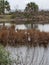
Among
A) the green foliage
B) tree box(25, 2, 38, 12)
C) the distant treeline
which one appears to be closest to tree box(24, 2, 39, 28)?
tree box(25, 2, 38, 12)

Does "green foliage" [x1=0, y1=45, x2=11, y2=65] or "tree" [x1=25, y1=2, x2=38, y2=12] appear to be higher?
"green foliage" [x1=0, y1=45, x2=11, y2=65]

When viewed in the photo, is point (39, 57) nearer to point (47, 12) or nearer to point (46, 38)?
point (46, 38)

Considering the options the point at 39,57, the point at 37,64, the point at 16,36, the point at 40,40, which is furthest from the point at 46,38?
the point at 37,64

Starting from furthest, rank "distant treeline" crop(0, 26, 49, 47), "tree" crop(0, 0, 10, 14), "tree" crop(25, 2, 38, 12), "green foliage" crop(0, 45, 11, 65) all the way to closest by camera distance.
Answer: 1. "tree" crop(25, 2, 38, 12)
2. "tree" crop(0, 0, 10, 14)
3. "distant treeline" crop(0, 26, 49, 47)
4. "green foliage" crop(0, 45, 11, 65)

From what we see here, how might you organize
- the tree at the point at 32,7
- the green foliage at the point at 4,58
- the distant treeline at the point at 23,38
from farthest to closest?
the tree at the point at 32,7 < the distant treeline at the point at 23,38 < the green foliage at the point at 4,58

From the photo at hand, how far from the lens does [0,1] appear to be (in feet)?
107

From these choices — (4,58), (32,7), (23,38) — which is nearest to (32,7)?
(32,7)

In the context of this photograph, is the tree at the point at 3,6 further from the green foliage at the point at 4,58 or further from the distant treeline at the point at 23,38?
the green foliage at the point at 4,58

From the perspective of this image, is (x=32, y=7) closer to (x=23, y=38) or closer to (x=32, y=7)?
(x=32, y=7)

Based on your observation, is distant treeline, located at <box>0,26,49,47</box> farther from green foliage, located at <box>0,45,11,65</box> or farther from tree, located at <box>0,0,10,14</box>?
tree, located at <box>0,0,10,14</box>

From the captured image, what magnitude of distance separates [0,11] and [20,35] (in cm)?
2041

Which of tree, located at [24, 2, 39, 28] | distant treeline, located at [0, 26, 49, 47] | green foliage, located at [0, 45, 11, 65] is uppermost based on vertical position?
green foliage, located at [0, 45, 11, 65]

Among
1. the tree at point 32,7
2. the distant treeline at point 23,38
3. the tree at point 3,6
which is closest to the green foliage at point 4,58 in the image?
the distant treeline at point 23,38

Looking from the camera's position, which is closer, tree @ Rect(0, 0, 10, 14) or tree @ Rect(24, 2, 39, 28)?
tree @ Rect(0, 0, 10, 14)
